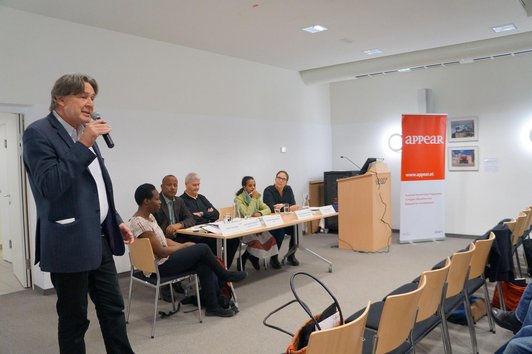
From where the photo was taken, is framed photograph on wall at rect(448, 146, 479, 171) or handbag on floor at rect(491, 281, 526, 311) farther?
framed photograph on wall at rect(448, 146, 479, 171)

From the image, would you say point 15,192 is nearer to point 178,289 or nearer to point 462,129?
point 178,289

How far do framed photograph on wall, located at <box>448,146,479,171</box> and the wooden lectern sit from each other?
5.22 ft

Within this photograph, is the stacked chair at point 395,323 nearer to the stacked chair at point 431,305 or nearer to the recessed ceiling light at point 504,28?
the stacked chair at point 431,305

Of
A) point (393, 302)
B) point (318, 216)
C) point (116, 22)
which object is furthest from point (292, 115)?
point (393, 302)

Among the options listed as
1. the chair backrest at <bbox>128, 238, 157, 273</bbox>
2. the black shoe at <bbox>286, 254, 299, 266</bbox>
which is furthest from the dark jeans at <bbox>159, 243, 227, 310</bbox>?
the black shoe at <bbox>286, 254, 299, 266</bbox>

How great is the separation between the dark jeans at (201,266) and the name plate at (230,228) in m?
0.32

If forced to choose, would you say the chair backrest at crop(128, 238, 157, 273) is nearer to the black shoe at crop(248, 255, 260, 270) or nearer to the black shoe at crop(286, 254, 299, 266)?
the black shoe at crop(248, 255, 260, 270)

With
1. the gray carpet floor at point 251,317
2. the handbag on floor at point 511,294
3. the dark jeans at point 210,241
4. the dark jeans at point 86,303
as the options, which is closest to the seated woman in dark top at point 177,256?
the gray carpet floor at point 251,317

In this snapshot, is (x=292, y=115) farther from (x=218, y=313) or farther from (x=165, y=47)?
(x=218, y=313)

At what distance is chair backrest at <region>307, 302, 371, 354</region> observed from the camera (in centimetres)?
152

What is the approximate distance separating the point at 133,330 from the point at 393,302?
2466 millimetres

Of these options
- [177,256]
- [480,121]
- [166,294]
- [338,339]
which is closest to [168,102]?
[166,294]

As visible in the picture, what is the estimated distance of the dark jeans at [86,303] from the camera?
1861 millimetres

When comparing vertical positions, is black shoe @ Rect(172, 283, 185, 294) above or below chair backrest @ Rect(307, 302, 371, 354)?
below
